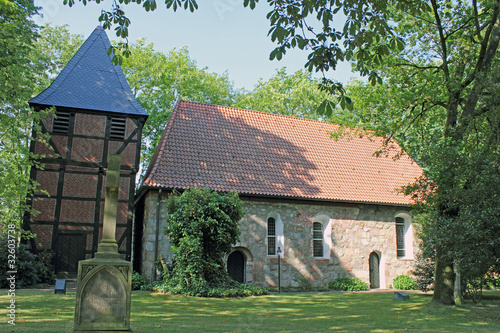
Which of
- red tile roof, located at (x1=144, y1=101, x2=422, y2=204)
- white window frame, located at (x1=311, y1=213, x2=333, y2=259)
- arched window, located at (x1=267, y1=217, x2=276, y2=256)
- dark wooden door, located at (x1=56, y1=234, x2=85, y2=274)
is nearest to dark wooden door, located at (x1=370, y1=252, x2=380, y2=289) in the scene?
white window frame, located at (x1=311, y1=213, x2=333, y2=259)

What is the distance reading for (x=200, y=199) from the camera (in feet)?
42.8

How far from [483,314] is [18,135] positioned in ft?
40.9

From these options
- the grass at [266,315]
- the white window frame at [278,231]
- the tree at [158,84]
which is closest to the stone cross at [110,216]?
the grass at [266,315]

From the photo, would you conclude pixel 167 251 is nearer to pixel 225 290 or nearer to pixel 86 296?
pixel 225 290

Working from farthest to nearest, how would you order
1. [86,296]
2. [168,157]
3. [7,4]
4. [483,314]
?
[168,157], [7,4], [483,314], [86,296]

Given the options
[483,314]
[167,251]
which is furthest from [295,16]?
[167,251]

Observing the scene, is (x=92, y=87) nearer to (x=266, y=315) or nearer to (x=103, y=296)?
(x=266, y=315)

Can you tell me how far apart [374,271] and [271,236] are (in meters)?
5.23

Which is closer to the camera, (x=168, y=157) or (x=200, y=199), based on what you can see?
(x=200, y=199)

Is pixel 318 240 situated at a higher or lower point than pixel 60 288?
higher

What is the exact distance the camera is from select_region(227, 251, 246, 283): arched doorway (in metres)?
16.2

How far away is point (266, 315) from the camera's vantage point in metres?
9.16

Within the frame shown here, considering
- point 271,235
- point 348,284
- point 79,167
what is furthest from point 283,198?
point 79,167

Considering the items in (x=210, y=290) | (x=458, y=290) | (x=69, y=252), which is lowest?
(x=210, y=290)
